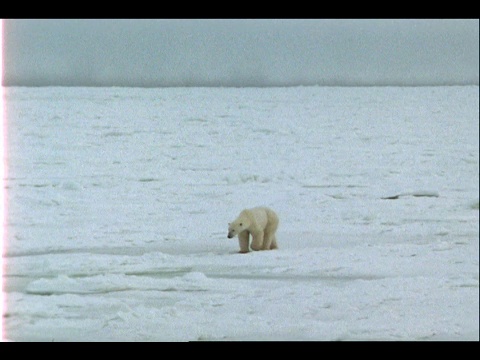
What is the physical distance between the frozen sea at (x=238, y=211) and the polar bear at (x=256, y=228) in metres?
0.08

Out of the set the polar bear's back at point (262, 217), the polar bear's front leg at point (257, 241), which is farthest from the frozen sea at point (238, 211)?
the polar bear's back at point (262, 217)

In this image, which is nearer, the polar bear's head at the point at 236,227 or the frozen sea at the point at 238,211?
the frozen sea at the point at 238,211

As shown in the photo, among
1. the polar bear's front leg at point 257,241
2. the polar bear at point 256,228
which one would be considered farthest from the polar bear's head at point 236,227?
the polar bear's front leg at point 257,241

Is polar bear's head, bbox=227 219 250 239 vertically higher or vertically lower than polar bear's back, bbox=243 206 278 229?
lower

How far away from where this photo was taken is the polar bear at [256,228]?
472 centimetres

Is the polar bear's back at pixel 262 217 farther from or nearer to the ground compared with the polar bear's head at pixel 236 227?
farther from the ground

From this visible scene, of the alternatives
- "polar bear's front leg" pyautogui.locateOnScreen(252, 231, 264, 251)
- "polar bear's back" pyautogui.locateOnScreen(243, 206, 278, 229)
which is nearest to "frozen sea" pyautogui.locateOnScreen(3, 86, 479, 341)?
"polar bear's front leg" pyautogui.locateOnScreen(252, 231, 264, 251)

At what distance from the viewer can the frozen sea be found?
4.38 m

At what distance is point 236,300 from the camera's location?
4434 mm

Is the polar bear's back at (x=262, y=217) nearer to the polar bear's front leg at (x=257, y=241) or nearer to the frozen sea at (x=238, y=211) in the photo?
the polar bear's front leg at (x=257, y=241)

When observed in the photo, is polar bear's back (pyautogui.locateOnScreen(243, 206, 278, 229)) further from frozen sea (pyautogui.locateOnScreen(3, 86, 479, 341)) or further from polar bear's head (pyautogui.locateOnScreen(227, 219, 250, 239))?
frozen sea (pyautogui.locateOnScreen(3, 86, 479, 341))

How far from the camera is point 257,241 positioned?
4.80 meters

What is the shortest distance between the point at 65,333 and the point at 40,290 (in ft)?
1.31

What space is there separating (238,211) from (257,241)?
0.61m
